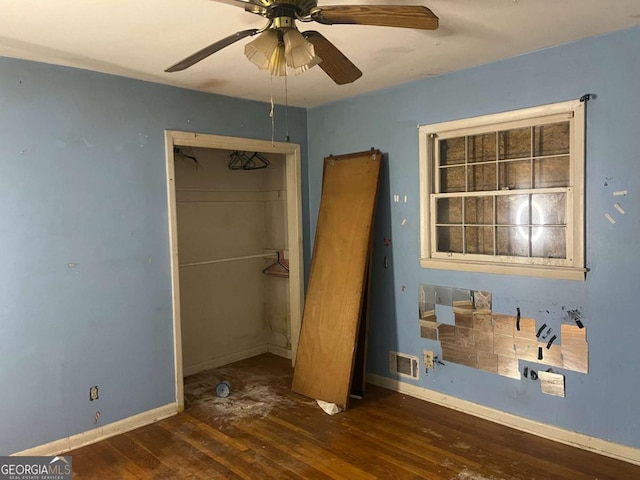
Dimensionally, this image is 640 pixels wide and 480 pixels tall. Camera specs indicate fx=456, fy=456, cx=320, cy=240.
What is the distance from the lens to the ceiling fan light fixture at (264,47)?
1.76 metres

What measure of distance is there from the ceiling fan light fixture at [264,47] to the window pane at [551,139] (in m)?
1.98

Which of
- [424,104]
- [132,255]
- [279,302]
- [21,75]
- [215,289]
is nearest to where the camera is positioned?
[21,75]

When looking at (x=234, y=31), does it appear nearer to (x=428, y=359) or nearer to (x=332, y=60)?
(x=332, y=60)

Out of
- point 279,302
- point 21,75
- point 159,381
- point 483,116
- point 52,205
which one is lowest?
point 159,381

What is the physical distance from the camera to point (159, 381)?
11.2 ft

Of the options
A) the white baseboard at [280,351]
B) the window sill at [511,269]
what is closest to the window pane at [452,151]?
the window sill at [511,269]

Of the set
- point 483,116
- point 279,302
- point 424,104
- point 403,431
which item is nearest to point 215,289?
point 279,302

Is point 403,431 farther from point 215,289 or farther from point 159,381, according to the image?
point 215,289

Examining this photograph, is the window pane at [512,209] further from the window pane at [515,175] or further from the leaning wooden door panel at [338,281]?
the leaning wooden door panel at [338,281]

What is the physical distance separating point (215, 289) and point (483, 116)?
296 cm

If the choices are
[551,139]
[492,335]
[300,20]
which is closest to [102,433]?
[492,335]

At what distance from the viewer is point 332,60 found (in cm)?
210

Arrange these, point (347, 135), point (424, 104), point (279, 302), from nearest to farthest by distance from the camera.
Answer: point (424, 104) → point (347, 135) → point (279, 302)

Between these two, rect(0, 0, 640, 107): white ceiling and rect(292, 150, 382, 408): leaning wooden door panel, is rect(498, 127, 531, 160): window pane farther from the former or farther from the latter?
rect(292, 150, 382, 408): leaning wooden door panel
